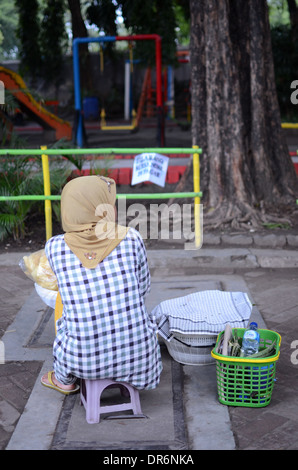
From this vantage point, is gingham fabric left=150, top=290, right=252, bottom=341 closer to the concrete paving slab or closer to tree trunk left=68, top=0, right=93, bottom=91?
the concrete paving slab

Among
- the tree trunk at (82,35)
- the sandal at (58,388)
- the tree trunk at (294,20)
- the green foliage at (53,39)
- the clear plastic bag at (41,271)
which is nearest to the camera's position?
the sandal at (58,388)

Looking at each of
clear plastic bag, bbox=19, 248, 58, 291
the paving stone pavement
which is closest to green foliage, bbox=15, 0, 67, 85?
the paving stone pavement

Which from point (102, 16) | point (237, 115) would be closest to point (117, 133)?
point (102, 16)

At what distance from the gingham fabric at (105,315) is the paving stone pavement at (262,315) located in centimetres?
43

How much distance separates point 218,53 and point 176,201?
5.49 feet

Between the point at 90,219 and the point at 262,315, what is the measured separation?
1936 millimetres

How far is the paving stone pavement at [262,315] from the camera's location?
2859mm

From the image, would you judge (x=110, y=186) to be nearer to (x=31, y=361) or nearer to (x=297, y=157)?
(x=31, y=361)

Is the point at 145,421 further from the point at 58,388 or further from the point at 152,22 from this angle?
the point at 152,22

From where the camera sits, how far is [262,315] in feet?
14.3

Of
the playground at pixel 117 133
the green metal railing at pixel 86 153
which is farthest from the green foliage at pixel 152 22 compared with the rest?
the green metal railing at pixel 86 153

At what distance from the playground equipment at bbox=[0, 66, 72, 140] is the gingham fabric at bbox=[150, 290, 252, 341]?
8.43m

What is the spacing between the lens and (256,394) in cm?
305

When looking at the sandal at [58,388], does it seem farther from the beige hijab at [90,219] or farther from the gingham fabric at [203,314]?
the beige hijab at [90,219]
